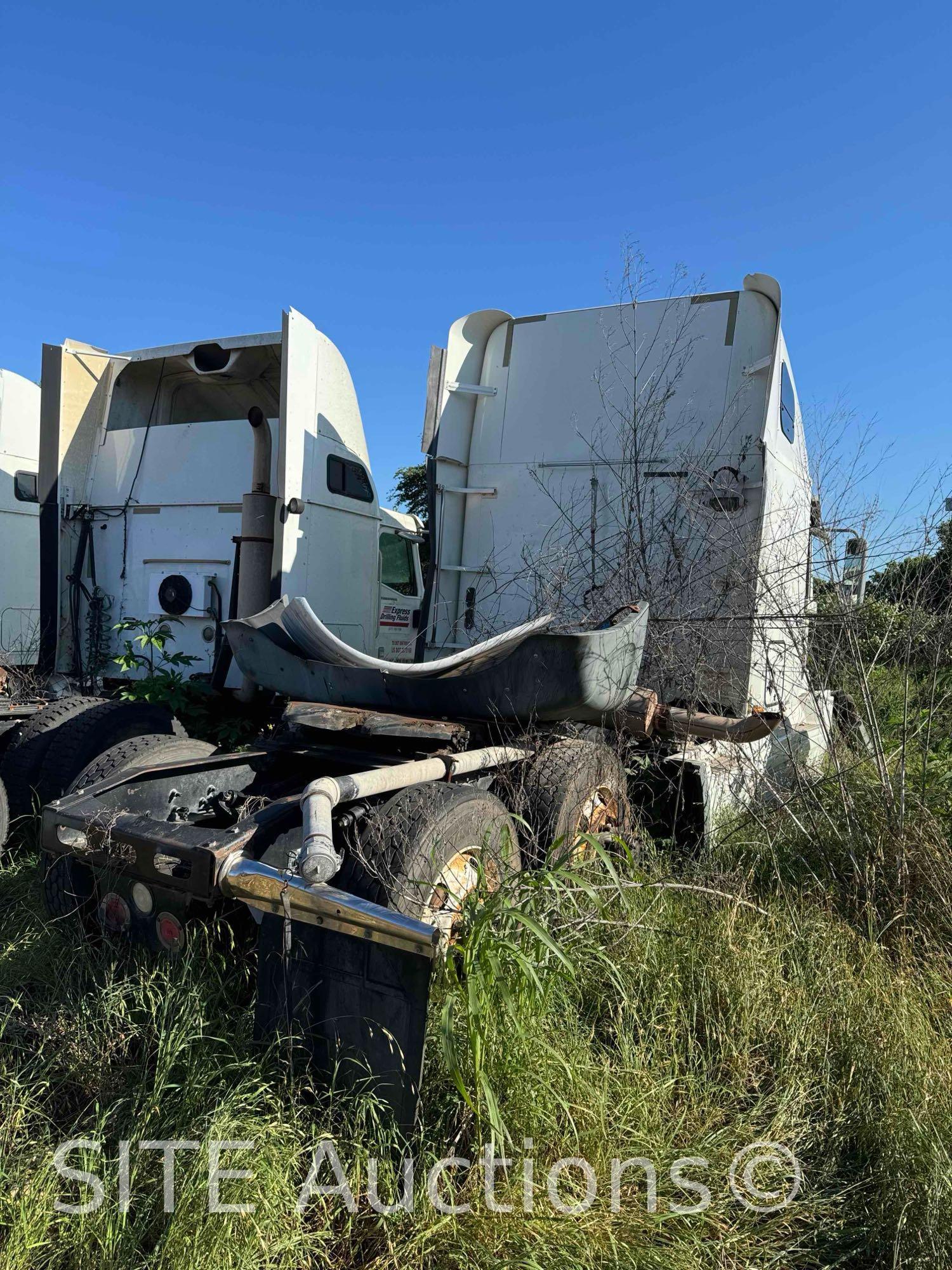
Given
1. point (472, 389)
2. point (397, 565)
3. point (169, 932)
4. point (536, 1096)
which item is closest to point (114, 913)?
point (169, 932)

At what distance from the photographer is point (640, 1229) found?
2082 millimetres

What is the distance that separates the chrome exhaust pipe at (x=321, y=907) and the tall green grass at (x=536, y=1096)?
268 mm

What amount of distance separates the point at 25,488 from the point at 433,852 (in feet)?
23.2

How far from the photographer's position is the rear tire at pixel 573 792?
3.81 metres

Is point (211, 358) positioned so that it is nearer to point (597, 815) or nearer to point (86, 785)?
point (86, 785)

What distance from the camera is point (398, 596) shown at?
281 inches

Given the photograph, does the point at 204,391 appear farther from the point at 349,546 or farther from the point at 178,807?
the point at 178,807

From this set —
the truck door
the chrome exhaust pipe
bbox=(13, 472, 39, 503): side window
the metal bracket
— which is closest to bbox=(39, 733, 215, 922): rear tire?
the chrome exhaust pipe

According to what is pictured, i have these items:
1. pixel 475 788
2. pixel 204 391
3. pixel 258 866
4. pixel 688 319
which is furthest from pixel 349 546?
pixel 258 866

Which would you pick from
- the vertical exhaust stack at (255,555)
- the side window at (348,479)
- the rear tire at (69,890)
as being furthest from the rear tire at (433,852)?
the side window at (348,479)

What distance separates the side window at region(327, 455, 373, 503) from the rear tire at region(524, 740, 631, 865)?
270cm

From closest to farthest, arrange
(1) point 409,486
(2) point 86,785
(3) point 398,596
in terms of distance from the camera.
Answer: (2) point 86,785 < (3) point 398,596 < (1) point 409,486

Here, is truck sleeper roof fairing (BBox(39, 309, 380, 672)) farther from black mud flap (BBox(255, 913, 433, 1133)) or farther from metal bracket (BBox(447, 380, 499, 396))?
black mud flap (BBox(255, 913, 433, 1133))
